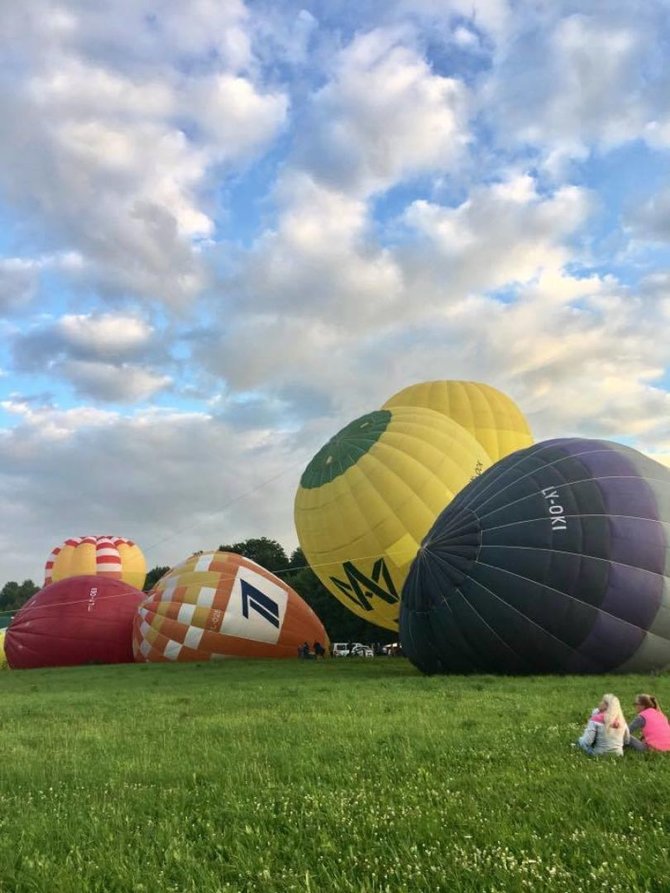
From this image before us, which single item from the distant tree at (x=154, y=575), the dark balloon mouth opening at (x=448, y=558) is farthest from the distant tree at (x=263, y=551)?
the dark balloon mouth opening at (x=448, y=558)

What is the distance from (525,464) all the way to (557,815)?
10.7 m

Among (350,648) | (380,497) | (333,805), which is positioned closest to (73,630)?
(380,497)

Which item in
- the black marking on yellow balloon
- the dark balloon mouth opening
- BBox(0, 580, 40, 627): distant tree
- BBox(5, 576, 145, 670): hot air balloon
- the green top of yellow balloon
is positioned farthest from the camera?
BBox(0, 580, 40, 627): distant tree

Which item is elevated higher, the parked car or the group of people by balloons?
the group of people by balloons

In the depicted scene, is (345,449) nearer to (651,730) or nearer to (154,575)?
(651,730)

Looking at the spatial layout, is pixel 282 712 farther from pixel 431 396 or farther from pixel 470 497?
pixel 431 396

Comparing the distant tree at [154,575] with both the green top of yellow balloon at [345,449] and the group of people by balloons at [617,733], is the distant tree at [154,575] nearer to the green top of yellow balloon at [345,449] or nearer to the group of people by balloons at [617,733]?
the green top of yellow balloon at [345,449]

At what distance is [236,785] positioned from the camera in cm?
512

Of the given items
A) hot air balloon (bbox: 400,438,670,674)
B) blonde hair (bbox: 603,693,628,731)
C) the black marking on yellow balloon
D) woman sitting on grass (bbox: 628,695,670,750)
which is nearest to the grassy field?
blonde hair (bbox: 603,693,628,731)

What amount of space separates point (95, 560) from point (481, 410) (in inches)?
1138

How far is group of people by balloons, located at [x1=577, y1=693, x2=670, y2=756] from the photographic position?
6070 mm

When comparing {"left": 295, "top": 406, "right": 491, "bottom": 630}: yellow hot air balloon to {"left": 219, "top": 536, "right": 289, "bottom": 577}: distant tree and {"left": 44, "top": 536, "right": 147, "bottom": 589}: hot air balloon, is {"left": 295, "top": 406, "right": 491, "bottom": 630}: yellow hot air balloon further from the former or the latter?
{"left": 219, "top": 536, "right": 289, "bottom": 577}: distant tree

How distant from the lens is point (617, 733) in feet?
20.1

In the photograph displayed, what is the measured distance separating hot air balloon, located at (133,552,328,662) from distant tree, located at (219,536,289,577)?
45.3 m
